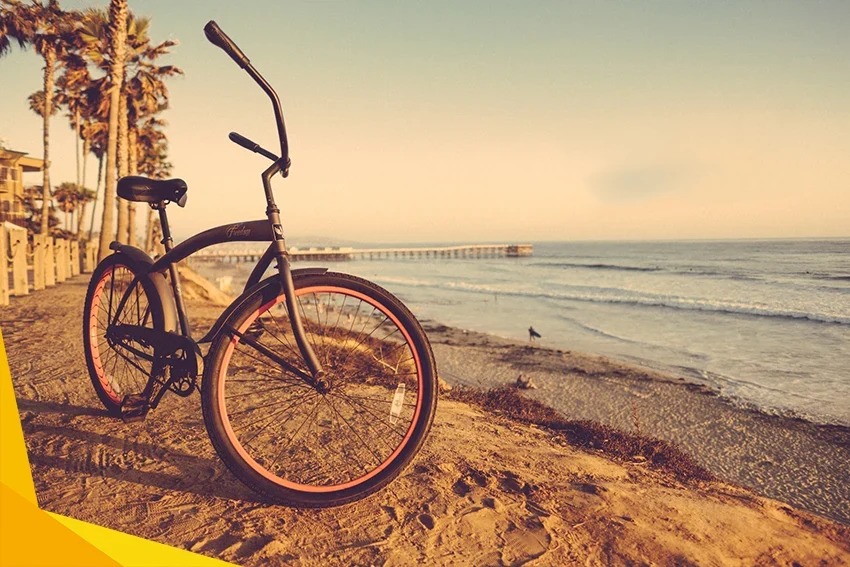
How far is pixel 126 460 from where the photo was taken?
123 inches

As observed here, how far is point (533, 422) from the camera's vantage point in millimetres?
5109

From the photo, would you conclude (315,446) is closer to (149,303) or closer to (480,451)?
(480,451)

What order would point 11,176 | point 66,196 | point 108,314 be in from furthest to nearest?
point 66,196 < point 11,176 < point 108,314

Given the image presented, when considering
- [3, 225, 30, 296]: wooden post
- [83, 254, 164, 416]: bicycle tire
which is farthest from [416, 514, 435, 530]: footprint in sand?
[3, 225, 30, 296]: wooden post

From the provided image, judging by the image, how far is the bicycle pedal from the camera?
3.53 metres

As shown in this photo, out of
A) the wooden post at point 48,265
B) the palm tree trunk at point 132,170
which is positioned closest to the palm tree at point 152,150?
the palm tree trunk at point 132,170

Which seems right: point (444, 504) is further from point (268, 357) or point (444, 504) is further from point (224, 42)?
point (224, 42)

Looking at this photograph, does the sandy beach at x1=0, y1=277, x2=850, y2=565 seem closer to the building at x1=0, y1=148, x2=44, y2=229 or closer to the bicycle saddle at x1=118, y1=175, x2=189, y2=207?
the bicycle saddle at x1=118, y1=175, x2=189, y2=207

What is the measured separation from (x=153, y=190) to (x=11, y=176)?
596 inches

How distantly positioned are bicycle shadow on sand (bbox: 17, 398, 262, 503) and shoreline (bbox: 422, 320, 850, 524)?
547cm

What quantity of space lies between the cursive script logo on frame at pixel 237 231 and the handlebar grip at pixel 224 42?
823 millimetres

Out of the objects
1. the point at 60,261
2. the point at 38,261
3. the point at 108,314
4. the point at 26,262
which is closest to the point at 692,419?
the point at 108,314

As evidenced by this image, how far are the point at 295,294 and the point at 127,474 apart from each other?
1594mm

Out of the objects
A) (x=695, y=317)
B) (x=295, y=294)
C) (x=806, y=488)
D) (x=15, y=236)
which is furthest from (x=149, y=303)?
(x=695, y=317)
